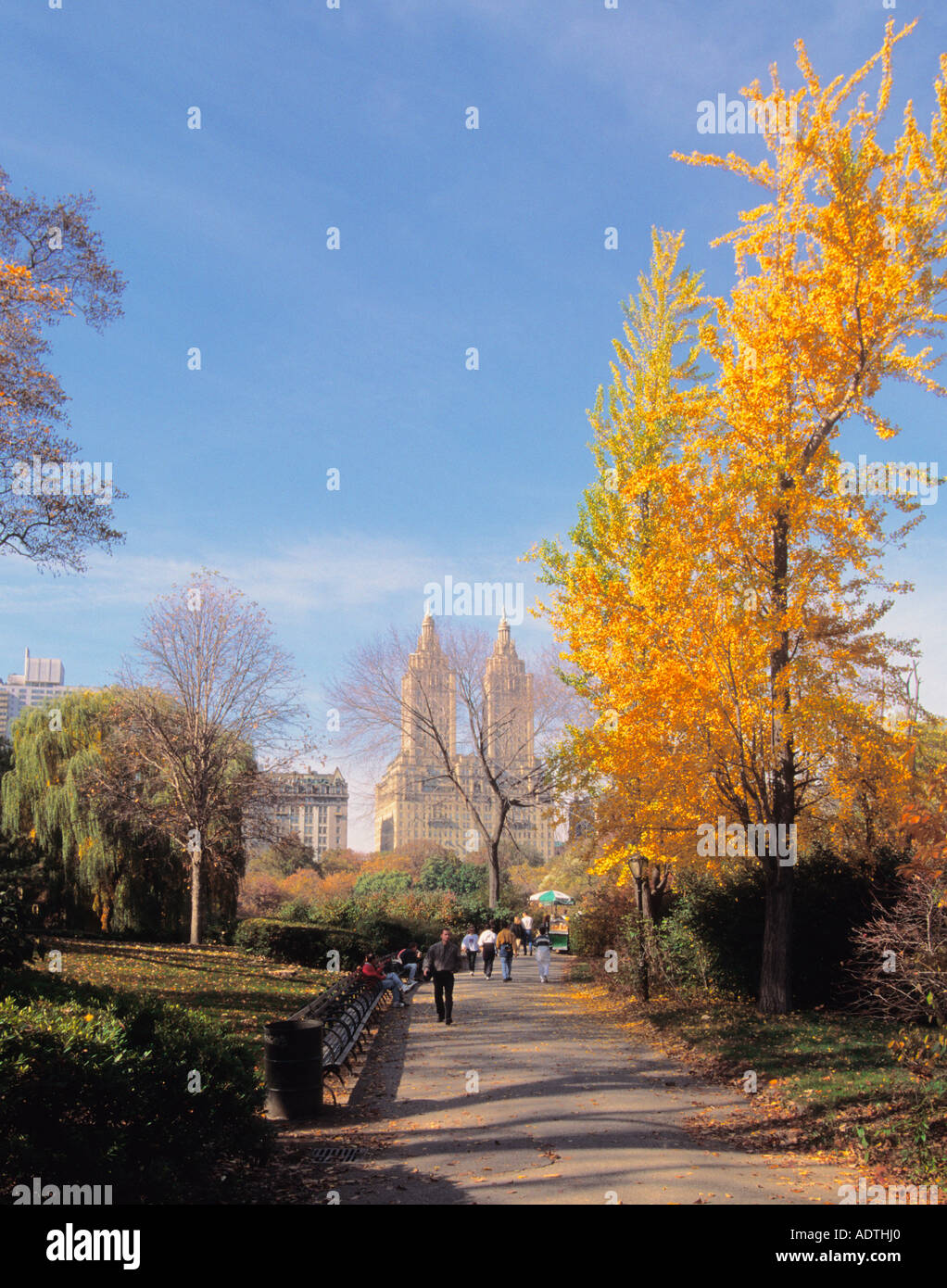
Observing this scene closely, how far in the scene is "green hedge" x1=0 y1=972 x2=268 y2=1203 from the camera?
564 centimetres

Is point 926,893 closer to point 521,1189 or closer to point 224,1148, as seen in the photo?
point 521,1189

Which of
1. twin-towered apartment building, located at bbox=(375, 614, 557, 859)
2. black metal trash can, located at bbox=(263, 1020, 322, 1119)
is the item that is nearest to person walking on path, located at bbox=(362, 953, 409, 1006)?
black metal trash can, located at bbox=(263, 1020, 322, 1119)

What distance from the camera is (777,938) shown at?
44.7ft

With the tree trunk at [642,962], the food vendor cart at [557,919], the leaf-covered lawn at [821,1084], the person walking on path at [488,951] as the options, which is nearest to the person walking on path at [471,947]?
the person walking on path at [488,951]

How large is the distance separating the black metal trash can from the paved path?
0.46m

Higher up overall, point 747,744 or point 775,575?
point 775,575

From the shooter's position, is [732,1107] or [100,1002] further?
[732,1107]

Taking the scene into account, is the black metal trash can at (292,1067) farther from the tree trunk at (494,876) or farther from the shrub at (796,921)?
the tree trunk at (494,876)

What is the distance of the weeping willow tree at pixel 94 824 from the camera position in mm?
27438

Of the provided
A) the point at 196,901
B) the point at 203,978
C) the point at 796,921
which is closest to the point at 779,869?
the point at 796,921

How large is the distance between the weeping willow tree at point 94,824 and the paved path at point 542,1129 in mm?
15755

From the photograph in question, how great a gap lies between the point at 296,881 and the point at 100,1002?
6713cm

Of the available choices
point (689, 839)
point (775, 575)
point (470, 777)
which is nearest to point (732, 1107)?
point (689, 839)
